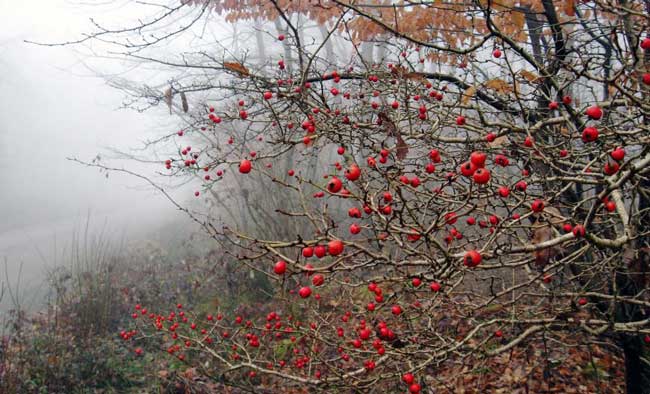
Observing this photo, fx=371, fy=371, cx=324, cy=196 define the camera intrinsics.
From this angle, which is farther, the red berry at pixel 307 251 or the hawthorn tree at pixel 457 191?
the hawthorn tree at pixel 457 191

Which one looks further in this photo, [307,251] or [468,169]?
[307,251]

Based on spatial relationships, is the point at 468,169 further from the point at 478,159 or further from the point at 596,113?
the point at 596,113

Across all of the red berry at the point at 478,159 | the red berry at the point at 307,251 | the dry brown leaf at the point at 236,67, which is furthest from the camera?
the dry brown leaf at the point at 236,67

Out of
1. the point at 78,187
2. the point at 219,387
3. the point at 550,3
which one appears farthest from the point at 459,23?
the point at 78,187

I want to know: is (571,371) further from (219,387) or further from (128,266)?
(128,266)

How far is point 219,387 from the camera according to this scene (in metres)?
4.16

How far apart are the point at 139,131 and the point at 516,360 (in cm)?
3680

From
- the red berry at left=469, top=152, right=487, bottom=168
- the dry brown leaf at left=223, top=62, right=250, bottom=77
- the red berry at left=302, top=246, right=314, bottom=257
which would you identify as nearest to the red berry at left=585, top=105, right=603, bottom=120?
the red berry at left=469, top=152, right=487, bottom=168

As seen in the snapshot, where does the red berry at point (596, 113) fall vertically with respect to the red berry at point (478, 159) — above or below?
above

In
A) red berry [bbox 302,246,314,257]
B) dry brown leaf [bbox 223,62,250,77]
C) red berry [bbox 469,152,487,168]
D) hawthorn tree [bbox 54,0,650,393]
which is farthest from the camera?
dry brown leaf [bbox 223,62,250,77]

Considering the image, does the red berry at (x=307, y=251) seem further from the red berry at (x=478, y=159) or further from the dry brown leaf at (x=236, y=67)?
the dry brown leaf at (x=236, y=67)

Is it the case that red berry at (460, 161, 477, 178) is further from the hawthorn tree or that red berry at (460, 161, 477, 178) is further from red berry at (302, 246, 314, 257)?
red berry at (302, 246, 314, 257)

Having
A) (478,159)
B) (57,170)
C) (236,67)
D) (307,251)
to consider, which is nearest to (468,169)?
(478,159)

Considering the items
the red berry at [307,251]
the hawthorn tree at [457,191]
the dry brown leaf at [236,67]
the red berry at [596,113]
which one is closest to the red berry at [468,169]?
the hawthorn tree at [457,191]
